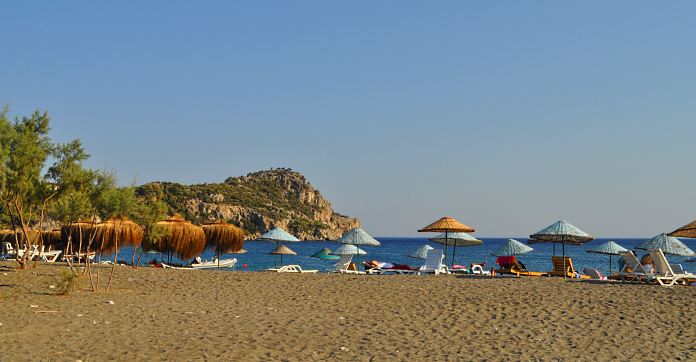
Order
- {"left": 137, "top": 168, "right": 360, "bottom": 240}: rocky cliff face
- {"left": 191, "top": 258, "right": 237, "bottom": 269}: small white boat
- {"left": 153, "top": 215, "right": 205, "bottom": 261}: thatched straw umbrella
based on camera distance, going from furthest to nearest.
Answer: {"left": 137, "top": 168, "right": 360, "bottom": 240}: rocky cliff face < {"left": 191, "top": 258, "right": 237, "bottom": 269}: small white boat < {"left": 153, "top": 215, "right": 205, "bottom": 261}: thatched straw umbrella

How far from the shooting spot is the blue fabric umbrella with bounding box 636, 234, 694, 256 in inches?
767

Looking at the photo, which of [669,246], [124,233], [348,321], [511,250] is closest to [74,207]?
[348,321]

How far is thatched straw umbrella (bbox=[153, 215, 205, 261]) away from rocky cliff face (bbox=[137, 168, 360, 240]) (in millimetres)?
44452

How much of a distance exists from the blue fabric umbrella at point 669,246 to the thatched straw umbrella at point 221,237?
46.9 ft

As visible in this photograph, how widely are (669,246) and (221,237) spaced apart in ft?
50.6

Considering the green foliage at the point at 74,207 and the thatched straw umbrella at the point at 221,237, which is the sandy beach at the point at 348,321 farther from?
the thatched straw umbrella at the point at 221,237

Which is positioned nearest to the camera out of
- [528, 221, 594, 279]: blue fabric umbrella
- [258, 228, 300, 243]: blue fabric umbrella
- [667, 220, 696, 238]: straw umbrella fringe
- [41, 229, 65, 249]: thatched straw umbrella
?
[667, 220, 696, 238]: straw umbrella fringe

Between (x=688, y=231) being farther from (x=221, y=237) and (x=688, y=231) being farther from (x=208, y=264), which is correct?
(x=208, y=264)

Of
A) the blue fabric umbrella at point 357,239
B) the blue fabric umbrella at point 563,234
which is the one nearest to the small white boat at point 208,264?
the blue fabric umbrella at point 357,239

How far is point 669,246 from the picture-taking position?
64.7ft

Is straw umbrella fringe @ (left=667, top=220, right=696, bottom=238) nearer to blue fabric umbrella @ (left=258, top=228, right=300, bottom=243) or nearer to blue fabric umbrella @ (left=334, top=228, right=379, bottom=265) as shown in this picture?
blue fabric umbrella @ (left=334, top=228, right=379, bottom=265)

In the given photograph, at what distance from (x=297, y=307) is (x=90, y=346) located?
4.37 metres

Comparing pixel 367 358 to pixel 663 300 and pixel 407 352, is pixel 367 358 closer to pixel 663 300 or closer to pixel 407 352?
pixel 407 352

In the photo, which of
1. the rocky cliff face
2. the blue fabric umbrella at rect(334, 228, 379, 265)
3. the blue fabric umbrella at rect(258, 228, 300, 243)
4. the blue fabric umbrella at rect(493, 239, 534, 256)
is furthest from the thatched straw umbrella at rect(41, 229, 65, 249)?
the rocky cliff face
